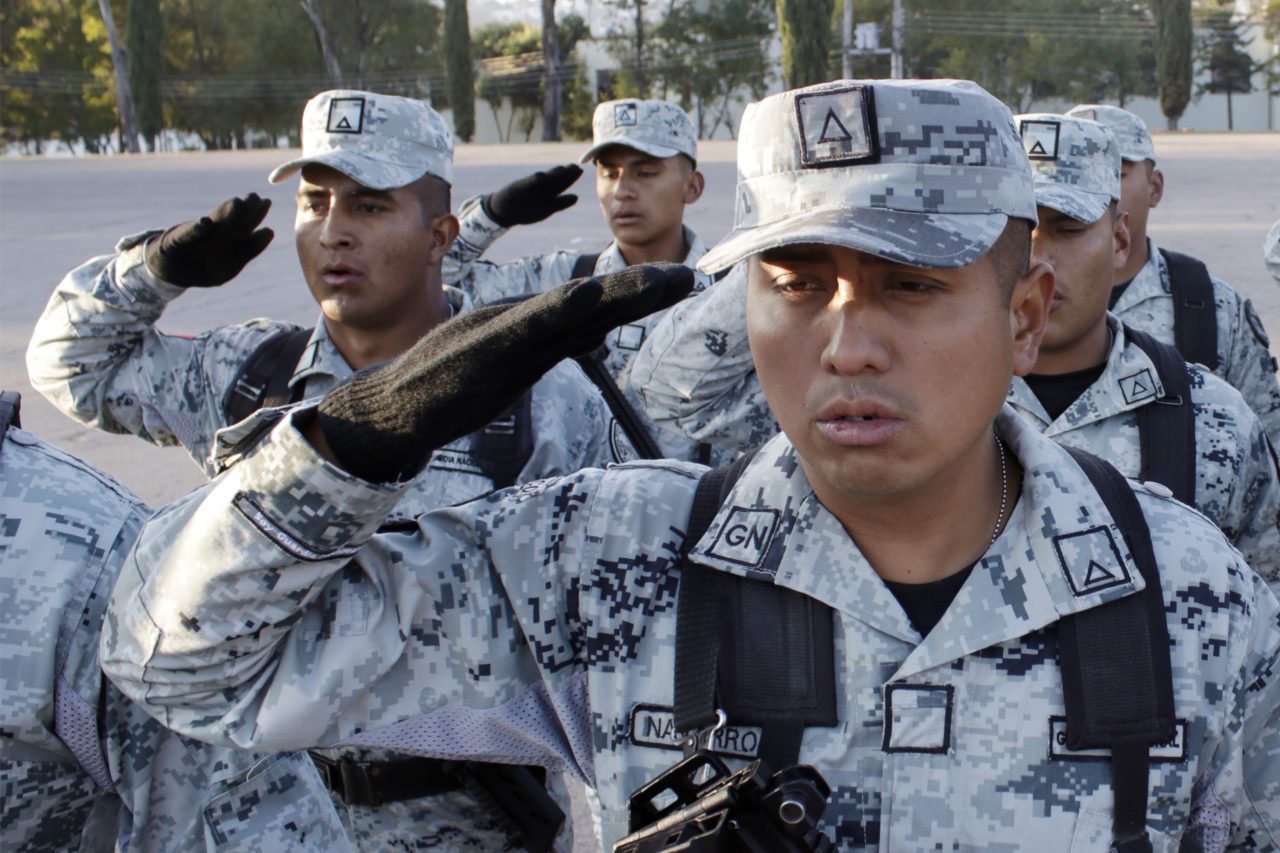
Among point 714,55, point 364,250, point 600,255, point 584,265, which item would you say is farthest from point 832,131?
point 714,55

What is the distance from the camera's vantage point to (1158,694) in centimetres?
153

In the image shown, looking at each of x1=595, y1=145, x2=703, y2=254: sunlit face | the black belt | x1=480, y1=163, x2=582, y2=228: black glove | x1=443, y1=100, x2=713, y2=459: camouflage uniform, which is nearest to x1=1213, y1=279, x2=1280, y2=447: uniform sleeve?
x1=443, y1=100, x2=713, y2=459: camouflage uniform

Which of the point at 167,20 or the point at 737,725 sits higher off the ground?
the point at 167,20

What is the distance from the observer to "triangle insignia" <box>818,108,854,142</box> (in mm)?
1582

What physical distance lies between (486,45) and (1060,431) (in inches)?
1912

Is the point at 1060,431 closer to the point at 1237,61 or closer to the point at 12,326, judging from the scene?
the point at 12,326

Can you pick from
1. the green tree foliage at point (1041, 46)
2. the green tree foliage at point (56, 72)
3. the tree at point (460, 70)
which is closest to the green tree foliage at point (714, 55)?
the green tree foliage at point (1041, 46)

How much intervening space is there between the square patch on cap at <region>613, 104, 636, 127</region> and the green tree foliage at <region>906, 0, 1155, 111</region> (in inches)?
1381

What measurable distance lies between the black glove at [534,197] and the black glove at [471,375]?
3249mm

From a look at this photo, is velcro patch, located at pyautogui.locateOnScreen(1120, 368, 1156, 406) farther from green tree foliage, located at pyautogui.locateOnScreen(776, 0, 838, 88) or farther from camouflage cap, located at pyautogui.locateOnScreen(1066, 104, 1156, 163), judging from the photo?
green tree foliage, located at pyautogui.locateOnScreen(776, 0, 838, 88)

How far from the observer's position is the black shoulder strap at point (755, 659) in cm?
156

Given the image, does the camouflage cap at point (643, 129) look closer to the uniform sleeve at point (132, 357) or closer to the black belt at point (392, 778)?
the uniform sleeve at point (132, 357)

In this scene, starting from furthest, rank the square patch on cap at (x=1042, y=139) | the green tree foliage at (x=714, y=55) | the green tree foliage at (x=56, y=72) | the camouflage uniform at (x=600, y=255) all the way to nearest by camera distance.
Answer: the green tree foliage at (x=714, y=55) < the green tree foliage at (x=56, y=72) < the camouflage uniform at (x=600, y=255) < the square patch on cap at (x=1042, y=139)

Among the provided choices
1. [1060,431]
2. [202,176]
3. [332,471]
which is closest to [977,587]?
[332,471]
